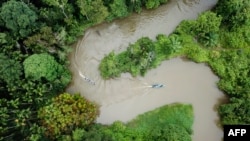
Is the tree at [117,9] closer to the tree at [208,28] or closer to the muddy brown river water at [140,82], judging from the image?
the muddy brown river water at [140,82]

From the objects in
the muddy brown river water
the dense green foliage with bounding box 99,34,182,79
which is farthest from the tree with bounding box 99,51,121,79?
the muddy brown river water

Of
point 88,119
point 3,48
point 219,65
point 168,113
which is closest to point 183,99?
A: point 168,113

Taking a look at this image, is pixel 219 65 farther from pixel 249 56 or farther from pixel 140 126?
pixel 140 126

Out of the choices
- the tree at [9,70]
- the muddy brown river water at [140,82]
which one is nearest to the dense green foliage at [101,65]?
the tree at [9,70]

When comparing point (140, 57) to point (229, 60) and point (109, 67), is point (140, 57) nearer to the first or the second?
point (109, 67)

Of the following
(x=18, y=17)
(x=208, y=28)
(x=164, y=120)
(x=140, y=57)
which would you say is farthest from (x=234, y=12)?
(x=18, y=17)
